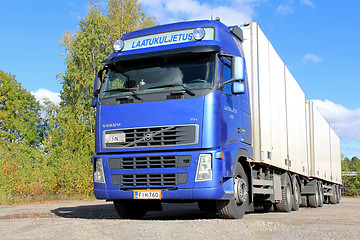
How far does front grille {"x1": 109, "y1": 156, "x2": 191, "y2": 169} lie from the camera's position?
6945 mm

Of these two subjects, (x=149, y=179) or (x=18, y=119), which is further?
(x=18, y=119)

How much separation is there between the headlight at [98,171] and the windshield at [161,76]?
124 centimetres

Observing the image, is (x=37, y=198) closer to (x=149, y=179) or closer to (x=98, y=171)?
(x=98, y=171)

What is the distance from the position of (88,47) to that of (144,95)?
25.6m

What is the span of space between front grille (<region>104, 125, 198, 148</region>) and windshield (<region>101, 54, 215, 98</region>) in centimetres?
67

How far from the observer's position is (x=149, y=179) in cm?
715

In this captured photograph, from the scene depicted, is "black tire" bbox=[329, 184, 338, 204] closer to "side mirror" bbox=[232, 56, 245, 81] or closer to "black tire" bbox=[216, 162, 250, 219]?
"black tire" bbox=[216, 162, 250, 219]

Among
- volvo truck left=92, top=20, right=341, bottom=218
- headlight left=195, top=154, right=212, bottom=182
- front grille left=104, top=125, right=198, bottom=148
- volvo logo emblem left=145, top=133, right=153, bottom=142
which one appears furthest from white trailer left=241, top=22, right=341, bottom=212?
volvo logo emblem left=145, top=133, right=153, bottom=142

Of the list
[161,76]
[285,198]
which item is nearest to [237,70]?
[161,76]

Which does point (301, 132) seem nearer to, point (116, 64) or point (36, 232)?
point (116, 64)

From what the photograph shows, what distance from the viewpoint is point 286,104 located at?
12719 mm

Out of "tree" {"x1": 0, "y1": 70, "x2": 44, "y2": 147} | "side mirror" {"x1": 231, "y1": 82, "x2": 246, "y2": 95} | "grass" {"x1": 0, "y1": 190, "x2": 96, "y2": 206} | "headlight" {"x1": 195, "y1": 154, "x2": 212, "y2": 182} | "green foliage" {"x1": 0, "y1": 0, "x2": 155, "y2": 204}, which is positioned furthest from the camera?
"tree" {"x1": 0, "y1": 70, "x2": 44, "y2": 147}

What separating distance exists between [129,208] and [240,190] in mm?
2433

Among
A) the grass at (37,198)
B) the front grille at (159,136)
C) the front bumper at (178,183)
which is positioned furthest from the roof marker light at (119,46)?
the grass at (37,198)
